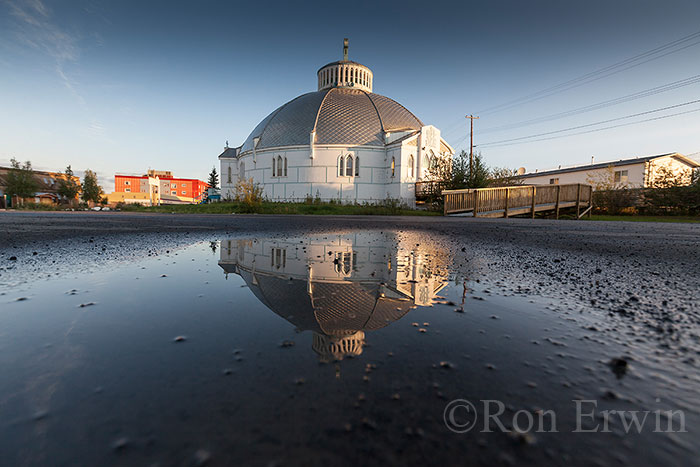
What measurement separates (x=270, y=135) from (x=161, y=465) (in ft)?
133

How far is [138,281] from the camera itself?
9.21ft

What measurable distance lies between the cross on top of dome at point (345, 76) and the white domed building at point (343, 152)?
442 cm

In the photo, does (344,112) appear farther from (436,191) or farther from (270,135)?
(436,191)

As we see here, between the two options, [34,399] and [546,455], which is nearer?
[546,455]

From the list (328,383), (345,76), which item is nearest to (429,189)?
(345,76)

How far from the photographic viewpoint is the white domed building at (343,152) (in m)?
34.4

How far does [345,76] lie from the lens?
137 feet

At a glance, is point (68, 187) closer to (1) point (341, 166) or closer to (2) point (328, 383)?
(1) point (341, 166)

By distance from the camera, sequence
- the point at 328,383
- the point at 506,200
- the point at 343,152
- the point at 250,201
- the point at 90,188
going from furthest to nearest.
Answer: the point at 90,188
the point at 343,152
the point at 250,201
the point at 506,200
the point at 328,383

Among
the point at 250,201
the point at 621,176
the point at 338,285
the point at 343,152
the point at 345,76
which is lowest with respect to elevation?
the point at 338,285

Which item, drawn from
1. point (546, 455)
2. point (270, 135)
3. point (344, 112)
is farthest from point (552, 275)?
point (270, 135)

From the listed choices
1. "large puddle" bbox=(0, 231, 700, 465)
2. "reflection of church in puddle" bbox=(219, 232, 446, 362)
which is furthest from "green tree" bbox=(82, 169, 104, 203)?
"large puddle" bbox=(0, 231, 700, 465)

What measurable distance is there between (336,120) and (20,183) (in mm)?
47828

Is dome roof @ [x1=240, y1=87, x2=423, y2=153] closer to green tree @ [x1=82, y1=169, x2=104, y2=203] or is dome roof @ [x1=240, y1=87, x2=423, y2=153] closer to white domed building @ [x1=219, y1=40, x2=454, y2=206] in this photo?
white domed building @ [x1=219, y1=40, x2=454, y2=206]
